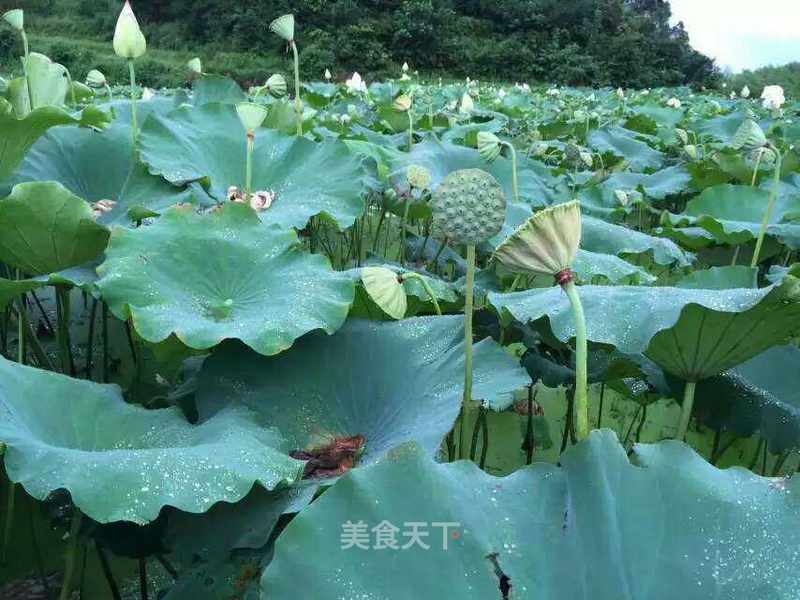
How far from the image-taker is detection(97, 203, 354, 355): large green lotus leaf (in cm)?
94

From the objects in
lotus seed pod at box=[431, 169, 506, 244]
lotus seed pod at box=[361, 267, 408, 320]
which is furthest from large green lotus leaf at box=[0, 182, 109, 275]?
lotus seed pod at box=[431, 169, 506, 244]

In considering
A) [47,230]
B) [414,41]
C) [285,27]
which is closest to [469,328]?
[47,230]

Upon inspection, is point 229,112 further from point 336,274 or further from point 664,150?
point 664,150

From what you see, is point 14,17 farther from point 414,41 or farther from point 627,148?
point 414,41

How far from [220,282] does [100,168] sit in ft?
2.03

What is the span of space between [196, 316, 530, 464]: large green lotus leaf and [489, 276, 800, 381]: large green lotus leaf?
0.10 metres

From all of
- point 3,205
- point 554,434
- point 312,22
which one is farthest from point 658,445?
point 312,22

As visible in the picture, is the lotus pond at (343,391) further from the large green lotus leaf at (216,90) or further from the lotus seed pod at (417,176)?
the large green lotus leaf at (216,90)

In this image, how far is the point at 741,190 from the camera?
6.84 ft

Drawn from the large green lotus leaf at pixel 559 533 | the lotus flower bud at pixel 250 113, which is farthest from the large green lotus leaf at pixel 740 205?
the large green lotus leaf at pixel 559 533

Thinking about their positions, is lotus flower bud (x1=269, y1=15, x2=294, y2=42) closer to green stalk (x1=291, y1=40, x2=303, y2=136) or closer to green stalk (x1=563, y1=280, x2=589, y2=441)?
green stalk (x1=291, y1=40, x2=303, y2=136)

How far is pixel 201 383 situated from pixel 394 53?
57.7 ft

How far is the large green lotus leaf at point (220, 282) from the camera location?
3.09ft

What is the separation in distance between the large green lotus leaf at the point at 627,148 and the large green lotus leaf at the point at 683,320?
2.47 metres
